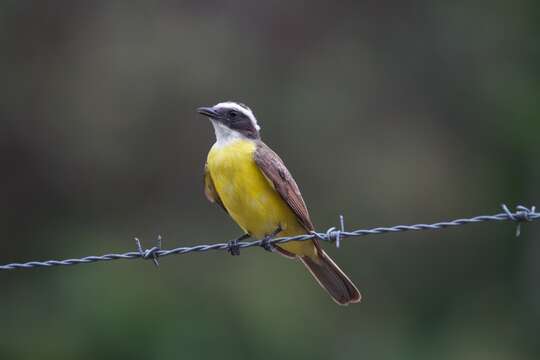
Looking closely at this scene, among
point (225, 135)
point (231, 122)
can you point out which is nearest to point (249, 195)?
point (225, 135)

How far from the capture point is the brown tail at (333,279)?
7.98 metres

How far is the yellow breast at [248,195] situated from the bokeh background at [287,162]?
5.19 metres

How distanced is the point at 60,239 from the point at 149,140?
6.36 ft

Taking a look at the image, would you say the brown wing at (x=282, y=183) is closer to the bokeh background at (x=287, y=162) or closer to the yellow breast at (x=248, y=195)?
the yellow breast at (x=248, y=195)

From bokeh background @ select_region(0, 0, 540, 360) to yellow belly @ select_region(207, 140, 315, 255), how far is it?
5.18 metres

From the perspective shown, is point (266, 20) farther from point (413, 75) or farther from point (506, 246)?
point (506, 246)

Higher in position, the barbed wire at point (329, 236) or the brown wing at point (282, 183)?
the brown wing at point (282, 183)

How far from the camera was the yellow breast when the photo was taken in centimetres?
789

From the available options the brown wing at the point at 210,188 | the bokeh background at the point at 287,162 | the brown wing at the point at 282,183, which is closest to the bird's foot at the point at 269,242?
the brown wing at the point at 282,183

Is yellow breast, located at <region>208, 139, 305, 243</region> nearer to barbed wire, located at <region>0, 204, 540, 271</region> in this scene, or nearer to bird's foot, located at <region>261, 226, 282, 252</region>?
bird's foot, located at <region>261, 226, 282, 252</region>

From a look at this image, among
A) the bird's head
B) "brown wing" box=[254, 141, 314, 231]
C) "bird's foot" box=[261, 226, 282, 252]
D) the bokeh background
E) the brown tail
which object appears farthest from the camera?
the bokeh background

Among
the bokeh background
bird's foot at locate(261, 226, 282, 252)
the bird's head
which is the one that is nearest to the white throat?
the bird's head

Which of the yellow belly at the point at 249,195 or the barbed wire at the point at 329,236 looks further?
the yellow belly at the point at 249,195

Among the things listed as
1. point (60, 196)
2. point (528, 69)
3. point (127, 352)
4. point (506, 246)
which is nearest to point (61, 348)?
point (127, 352)
